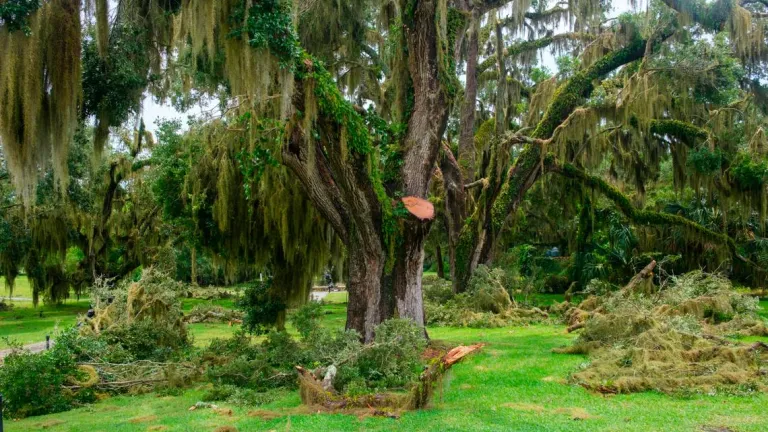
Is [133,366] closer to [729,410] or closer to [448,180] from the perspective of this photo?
[729,410]

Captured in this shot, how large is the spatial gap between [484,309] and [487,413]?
28.5 feet

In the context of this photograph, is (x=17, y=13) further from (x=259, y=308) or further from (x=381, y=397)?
(x=259, y=308)

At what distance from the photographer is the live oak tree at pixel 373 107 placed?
24.1 feet

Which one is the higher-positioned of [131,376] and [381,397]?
[131,376]

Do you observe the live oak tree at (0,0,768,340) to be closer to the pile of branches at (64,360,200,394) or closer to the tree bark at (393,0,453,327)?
the tree bark at (393,0,453,327)

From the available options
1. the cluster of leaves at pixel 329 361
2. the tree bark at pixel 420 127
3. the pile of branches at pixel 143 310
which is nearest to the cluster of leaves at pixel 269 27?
the tree bark at pixel 420 127

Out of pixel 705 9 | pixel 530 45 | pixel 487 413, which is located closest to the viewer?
pixel 487 413

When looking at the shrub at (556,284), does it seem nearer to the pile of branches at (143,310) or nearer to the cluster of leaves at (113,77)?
the pile of branches at (143,310)

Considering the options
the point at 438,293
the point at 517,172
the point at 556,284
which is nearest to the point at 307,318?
the point at 517,172

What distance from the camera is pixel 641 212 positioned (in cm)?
1717

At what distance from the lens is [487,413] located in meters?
6.10

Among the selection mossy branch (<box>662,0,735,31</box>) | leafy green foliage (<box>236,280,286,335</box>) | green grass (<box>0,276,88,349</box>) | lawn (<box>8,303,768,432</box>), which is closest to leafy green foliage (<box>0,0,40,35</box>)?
lawn (<box>8,303,768,432</box>)

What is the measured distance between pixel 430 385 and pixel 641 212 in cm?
1279

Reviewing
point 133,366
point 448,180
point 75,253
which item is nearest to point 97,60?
point 133,366
